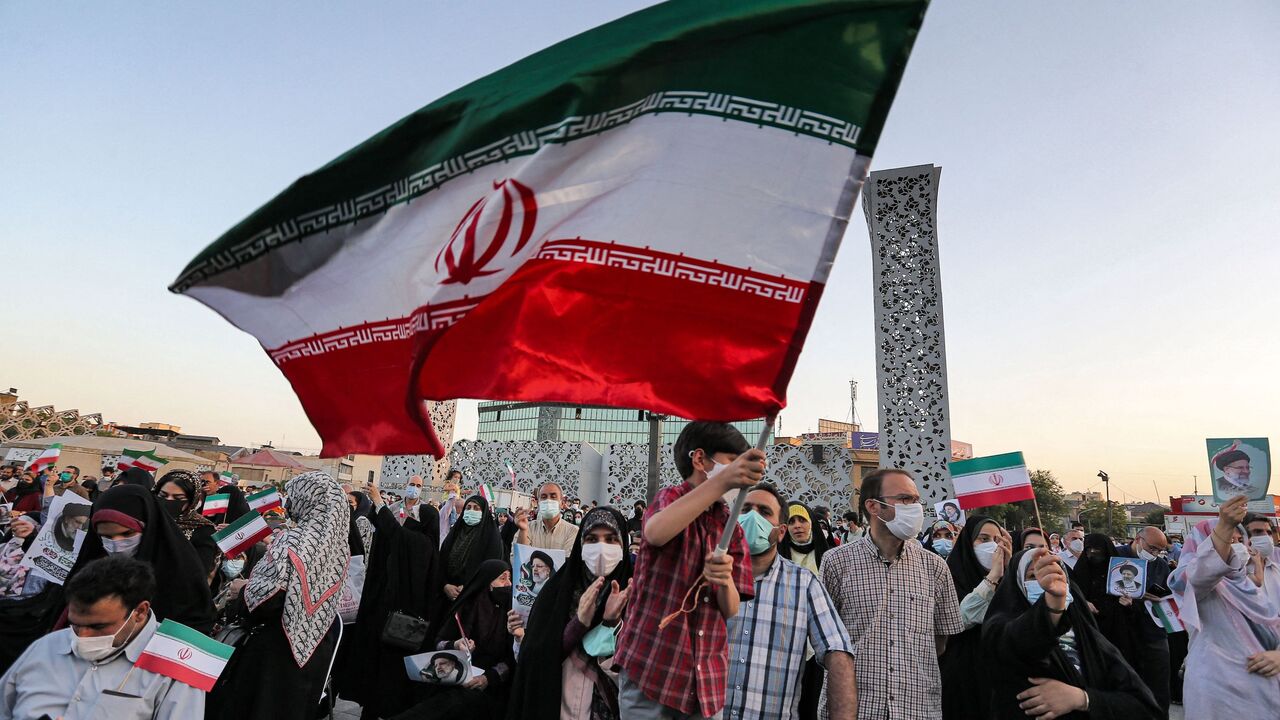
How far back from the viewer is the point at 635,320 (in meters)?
2.18

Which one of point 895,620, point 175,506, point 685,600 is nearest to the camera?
point 685,600

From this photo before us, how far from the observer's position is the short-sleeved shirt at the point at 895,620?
2.77m

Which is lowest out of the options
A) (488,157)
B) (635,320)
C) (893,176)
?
(635,320)

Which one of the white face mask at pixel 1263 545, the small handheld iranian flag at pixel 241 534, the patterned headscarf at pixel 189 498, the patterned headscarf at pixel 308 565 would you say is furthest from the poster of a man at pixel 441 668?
the white face mask at pixel 1263 545

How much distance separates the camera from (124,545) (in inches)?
138

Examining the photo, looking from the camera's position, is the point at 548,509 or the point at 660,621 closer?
the point at 660,621

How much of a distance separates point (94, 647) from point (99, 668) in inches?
2.9

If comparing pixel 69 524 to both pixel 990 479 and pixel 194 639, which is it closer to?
pixel 194 639

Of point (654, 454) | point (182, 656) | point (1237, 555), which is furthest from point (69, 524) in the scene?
point (1237, 555)

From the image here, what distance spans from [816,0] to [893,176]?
13.6m

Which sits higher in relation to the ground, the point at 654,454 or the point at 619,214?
the point at 619,214

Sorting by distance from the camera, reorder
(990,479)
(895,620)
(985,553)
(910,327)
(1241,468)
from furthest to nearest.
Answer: (910,327), (990,479), (985,553), (1241,468), (895,620)

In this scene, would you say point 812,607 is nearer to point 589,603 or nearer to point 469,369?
point 589,603

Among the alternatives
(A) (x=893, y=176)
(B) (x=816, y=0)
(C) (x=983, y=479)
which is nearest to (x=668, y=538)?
(B) (x=816, y=0)
